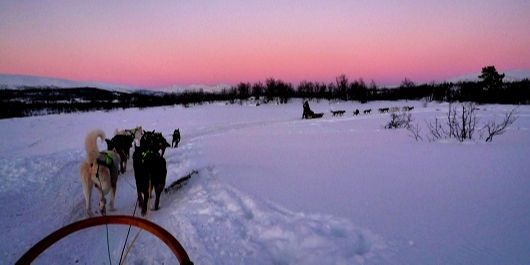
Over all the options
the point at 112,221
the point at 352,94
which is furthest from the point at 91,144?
the point at 352,94

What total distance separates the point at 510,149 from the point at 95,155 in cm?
780

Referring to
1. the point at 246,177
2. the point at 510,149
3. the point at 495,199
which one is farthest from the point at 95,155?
the point at 510,149

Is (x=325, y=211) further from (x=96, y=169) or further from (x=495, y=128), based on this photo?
(x=495, y=128)

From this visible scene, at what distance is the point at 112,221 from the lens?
1.64 m

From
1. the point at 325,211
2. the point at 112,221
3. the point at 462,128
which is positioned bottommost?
the point at 325,211

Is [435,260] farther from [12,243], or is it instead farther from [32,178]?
[32,178]

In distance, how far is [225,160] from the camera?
760cm

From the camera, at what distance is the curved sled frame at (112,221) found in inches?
56.6

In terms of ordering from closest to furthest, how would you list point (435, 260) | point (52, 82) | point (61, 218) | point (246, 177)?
point (435, 260)
point (61, 218)
point (246, 177)
point (52, 82)

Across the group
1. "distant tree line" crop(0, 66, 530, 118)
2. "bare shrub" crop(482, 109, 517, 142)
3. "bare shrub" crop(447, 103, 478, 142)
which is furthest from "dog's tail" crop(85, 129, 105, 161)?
"distant tree line" crop(0, 66, 530, 118)

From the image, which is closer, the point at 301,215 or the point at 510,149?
the point at 301,215

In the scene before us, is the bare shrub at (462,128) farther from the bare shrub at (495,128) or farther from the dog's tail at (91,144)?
the dog's tail at (91,144)

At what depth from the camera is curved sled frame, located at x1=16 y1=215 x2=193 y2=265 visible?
1.44m

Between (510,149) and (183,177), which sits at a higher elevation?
(510,149)
